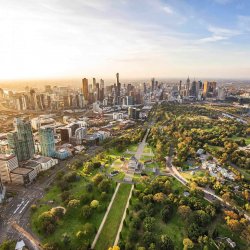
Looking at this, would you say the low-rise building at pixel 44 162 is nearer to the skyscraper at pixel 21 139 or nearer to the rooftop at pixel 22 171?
the skyscraper at pixel 21 139

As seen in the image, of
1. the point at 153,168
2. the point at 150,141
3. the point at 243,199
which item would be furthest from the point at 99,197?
the point at 150,141

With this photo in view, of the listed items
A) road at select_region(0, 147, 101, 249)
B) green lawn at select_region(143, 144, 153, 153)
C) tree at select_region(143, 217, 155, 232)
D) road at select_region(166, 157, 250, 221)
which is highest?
green lawn at select_region(143, 144, 153, 153)

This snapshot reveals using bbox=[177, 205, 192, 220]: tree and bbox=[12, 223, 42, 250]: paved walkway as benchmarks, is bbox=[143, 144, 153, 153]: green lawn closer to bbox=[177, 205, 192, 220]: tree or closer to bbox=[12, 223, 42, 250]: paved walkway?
bbox=[177, 205, 192, 220]: tree

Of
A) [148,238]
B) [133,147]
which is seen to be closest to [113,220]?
[148,238]

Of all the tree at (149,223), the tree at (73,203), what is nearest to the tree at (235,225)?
the tree at (149,223)

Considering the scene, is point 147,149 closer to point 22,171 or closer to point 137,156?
point 137,156

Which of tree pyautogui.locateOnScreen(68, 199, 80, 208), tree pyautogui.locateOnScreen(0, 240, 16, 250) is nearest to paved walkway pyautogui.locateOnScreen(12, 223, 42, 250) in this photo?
tree pyautogui.locateOnScreen(0, 240, 16, 250)
